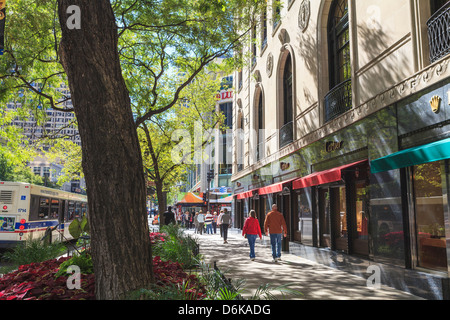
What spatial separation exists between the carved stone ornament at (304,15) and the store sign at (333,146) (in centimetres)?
553

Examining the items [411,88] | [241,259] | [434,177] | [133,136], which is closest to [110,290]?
[133,136]

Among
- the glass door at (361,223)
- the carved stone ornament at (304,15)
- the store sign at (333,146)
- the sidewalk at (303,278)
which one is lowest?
the sidewalk at (303,278)

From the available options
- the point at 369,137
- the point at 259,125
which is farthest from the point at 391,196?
the point at 259,125

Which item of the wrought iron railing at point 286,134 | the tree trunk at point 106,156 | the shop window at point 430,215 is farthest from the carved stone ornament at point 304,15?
the tree trunk at point 106,156

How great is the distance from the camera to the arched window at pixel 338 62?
11766 mm

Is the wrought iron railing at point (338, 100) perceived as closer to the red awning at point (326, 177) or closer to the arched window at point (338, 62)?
the arched window at point (338, 62)

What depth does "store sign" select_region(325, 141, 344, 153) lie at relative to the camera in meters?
11.4

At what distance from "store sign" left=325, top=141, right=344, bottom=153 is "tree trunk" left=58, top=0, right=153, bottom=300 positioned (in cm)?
813

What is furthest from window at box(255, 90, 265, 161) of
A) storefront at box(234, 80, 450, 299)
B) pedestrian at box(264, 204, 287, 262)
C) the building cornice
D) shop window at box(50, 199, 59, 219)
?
shop window at box(50, 199, 59, 219)

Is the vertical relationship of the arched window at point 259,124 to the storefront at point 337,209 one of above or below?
above

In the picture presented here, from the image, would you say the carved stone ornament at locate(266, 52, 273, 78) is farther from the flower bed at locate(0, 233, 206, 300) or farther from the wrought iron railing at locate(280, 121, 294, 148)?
the flower bed at locate(0, 233, 206, 300)

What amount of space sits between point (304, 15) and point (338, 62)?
3.36m

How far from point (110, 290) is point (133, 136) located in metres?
1.93

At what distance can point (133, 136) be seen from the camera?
15.7ft
